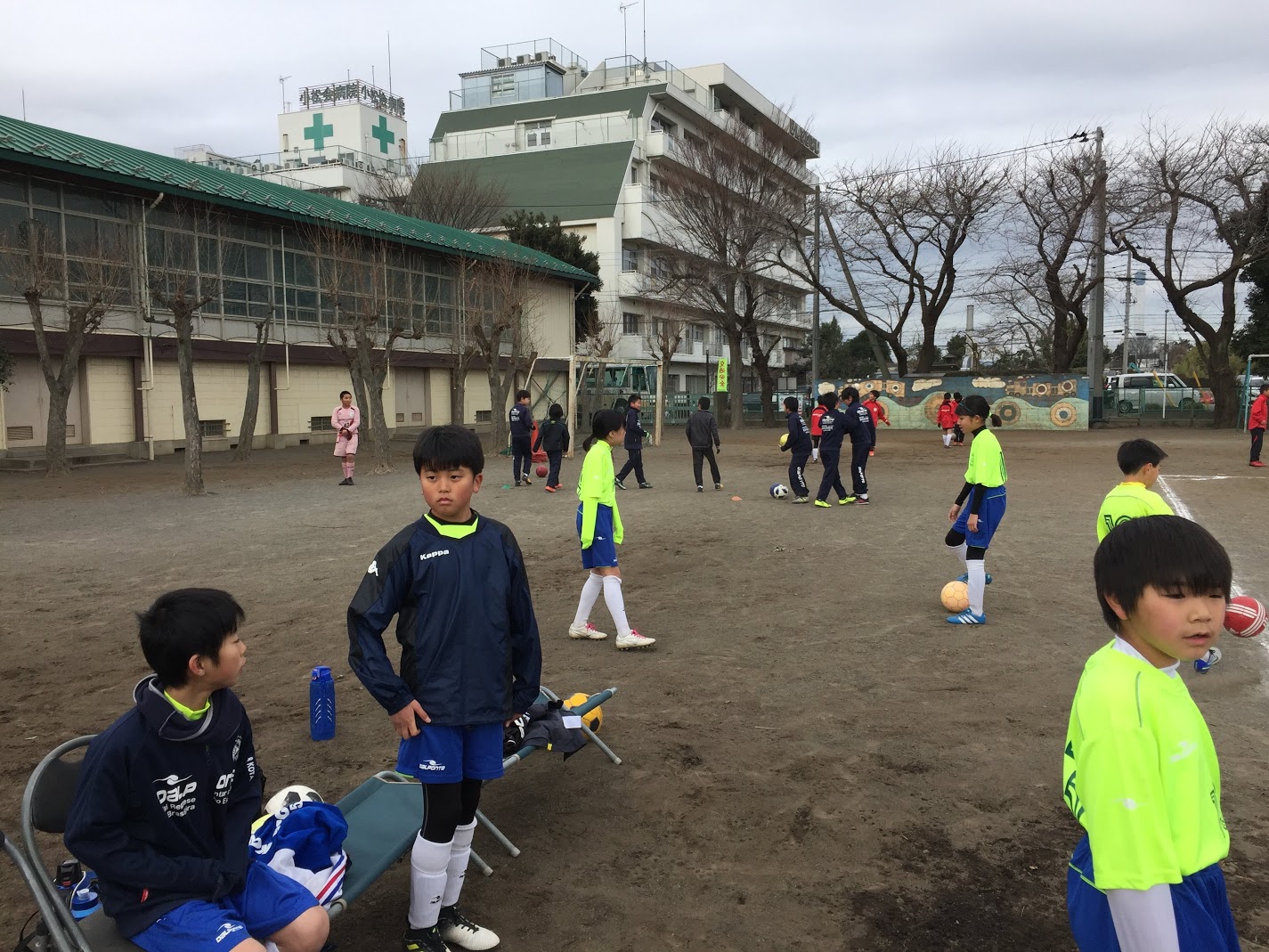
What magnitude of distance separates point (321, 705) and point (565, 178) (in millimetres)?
47744

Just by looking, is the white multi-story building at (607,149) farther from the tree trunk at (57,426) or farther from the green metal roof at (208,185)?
the tree trunk at (57,426)

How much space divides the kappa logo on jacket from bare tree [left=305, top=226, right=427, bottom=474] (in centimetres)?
1860

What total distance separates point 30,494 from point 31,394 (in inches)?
297

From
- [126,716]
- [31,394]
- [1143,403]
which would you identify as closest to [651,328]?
[1143,403]

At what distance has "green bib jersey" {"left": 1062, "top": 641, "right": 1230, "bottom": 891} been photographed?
1.64 m

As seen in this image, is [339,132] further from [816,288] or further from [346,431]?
[346,431]

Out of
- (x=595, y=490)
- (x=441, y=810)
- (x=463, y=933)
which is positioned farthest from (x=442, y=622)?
(x=595, y=490)

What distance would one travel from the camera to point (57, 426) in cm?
1888

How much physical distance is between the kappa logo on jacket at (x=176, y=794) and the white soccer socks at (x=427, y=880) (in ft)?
2.62

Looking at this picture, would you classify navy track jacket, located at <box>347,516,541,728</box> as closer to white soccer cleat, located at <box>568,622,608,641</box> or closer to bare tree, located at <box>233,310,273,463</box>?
white soccer cleat, located at <box>568,622,608,641</box>

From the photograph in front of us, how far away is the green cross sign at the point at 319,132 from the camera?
202ft

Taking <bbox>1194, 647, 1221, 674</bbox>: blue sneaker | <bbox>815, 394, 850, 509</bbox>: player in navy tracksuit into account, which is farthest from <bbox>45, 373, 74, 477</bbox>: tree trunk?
<bbox>1194, 647, 1221, 674</bbox>: blue sneaker

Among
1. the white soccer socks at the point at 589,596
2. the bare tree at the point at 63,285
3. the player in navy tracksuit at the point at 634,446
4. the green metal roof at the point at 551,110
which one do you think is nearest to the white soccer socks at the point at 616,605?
the white soccer socks at the point at 589,596

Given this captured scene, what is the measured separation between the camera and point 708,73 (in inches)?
2173
